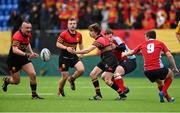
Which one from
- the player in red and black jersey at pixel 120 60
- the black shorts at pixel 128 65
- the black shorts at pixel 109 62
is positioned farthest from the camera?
the black shorts at pixel 128 65

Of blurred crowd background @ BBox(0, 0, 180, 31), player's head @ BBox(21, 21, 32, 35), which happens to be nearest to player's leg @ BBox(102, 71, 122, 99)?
player's head @ BBox(21, 21, 32, 35)

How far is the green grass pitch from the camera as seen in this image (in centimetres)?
1588

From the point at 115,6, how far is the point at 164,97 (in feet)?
51.4

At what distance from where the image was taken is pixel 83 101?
714 inches

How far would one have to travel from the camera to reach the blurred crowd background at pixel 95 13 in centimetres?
3188

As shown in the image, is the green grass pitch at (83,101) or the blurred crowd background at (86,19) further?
the blurred crowd background at (86,19)

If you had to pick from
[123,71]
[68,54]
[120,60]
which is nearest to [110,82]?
[123,71]

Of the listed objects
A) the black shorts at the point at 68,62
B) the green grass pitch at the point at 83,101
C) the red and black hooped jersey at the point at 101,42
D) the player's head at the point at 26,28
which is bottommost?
the green grass pitch at the point at 83,101

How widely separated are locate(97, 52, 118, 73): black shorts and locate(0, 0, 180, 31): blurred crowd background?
13012mm

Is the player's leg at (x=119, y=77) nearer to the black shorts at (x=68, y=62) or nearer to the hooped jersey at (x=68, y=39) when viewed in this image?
the black shorts at (x=68, y=62)

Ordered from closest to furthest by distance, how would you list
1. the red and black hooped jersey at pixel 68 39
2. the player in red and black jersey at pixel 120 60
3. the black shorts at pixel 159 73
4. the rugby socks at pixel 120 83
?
the black shorts at pixel 159 73 → the rugby socks at pixel 120 83 → the player in red and black jersey at pixel 120 60 → the red and black hooped jersey at pixel 68 39

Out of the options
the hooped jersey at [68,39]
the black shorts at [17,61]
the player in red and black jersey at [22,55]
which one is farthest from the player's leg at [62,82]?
the black shorts at [17,61]

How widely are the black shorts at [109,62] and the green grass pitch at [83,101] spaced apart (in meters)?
0.83

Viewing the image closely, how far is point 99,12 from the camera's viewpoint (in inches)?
1305
